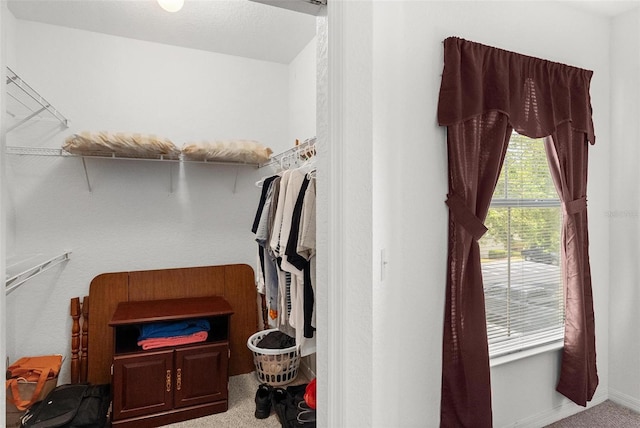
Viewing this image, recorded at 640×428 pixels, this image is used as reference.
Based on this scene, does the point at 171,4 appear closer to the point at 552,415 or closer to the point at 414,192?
the point at 414,192

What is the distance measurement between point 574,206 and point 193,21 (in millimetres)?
2523

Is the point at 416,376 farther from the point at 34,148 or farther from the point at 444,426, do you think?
the point at 34,148

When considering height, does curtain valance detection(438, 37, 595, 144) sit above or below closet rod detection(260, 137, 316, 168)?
above

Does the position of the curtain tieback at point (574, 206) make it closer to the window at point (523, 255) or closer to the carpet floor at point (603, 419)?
the window at point (523, 255)

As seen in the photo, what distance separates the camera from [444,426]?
1689mm

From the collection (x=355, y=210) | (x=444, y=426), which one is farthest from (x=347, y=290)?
(x=444, y=426)

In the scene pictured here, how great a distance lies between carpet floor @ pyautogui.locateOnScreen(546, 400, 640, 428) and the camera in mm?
2051

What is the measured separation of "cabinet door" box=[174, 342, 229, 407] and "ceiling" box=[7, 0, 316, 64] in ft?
6.68

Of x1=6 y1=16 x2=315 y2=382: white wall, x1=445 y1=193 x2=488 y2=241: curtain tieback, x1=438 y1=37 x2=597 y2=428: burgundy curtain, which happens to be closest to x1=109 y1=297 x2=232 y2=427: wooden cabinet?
x1=6 y1=16 x2=315 y2=382: white wall

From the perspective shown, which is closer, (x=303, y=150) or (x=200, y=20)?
(x=303, y=150)

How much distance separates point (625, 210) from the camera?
221cm

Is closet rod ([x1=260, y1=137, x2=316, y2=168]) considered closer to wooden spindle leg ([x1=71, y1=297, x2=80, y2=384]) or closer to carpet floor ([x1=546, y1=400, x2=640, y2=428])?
wooden spindle leg ([x1=71, y1=297, x2=80, y2=384])

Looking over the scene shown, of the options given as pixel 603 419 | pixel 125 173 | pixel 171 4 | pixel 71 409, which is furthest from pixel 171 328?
pixel 603 419

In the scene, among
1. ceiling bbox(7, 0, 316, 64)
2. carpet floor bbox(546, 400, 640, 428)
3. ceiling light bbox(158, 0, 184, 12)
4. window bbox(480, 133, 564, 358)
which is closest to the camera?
ceiling light bbox(158, 0, 184, 12)
